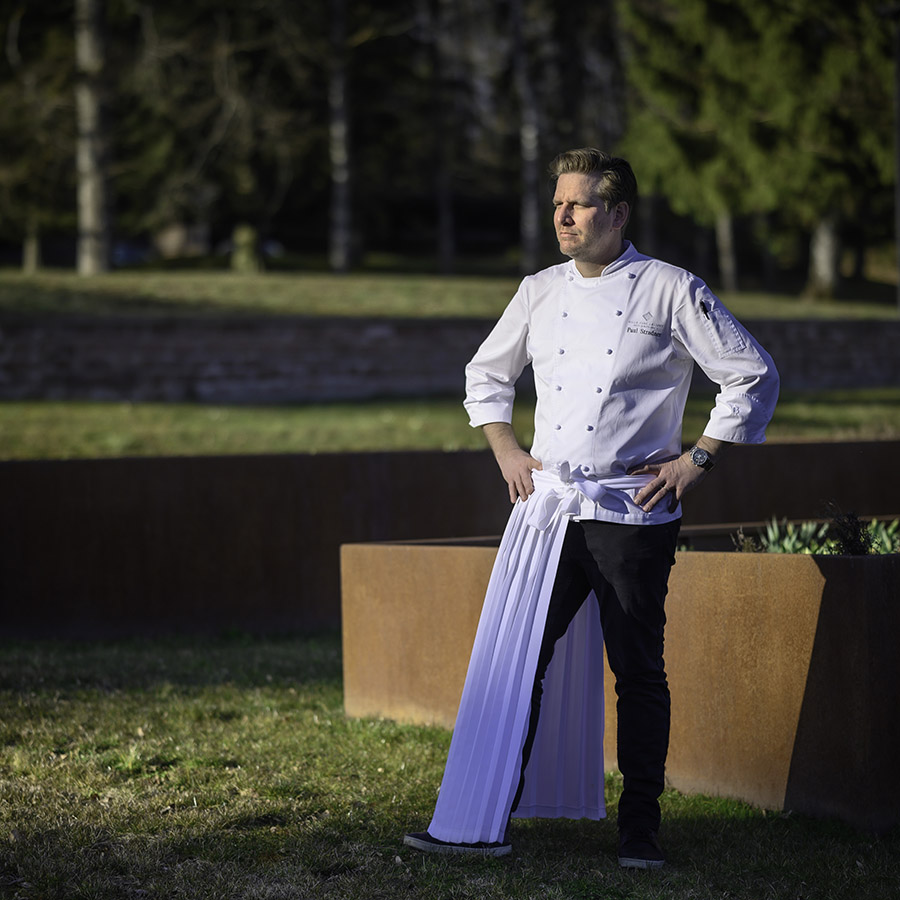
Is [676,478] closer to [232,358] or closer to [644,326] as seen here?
[644,326]

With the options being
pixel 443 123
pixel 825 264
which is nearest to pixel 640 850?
pixel 825 264

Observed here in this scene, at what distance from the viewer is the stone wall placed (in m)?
14.7

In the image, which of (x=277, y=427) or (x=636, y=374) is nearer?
(x=636, y=374)

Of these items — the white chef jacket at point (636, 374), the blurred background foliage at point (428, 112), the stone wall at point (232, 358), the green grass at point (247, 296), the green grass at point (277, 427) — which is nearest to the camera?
the white chef jacket at point (636, 374)

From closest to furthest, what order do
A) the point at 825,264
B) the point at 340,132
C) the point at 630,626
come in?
the point at 630,626 < the point at 340,132 < the point at 825,264

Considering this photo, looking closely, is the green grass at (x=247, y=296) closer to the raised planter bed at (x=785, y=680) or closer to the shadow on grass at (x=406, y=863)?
the raised planter bed at (x=785, y=680)

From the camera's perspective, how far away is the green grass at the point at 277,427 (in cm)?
1239

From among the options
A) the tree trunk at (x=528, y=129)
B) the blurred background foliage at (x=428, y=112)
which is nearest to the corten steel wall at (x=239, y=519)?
the blurred background foliage at (x=428, y=112)

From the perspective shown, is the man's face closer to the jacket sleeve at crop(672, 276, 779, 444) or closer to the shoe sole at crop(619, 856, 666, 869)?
the jacket sleeve at crop(672, 276, 779, 444)

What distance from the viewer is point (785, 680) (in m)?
4.55

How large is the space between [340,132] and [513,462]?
27.9 meters

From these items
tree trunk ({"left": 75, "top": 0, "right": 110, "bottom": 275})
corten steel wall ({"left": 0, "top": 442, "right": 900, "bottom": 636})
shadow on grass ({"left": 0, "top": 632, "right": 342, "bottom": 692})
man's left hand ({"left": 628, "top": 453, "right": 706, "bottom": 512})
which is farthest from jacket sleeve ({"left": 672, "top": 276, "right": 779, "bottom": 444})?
tree trunk ({"left": 75, "top": 0, "right": 110, "bottom": 275})

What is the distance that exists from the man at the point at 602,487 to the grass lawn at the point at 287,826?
21 cm

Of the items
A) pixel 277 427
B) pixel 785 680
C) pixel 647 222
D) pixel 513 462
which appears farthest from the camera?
pixel 647 222
